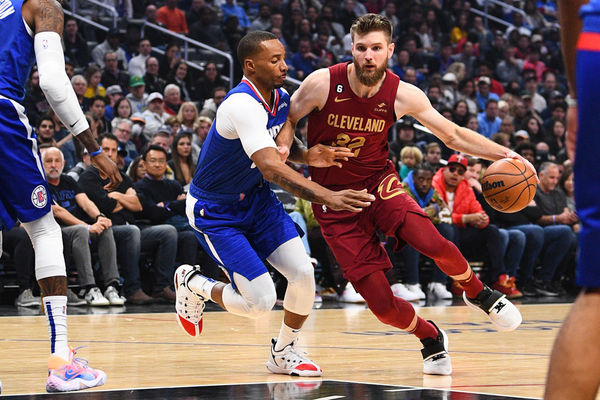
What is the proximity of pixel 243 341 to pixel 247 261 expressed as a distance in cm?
165

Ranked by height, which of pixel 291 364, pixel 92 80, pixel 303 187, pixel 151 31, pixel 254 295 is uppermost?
pixel 151 31

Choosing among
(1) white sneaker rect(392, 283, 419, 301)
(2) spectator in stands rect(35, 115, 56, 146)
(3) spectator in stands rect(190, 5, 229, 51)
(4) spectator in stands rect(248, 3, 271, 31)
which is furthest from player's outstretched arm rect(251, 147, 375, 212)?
(4) spectator in stands rect(248, 3, 271, 31)

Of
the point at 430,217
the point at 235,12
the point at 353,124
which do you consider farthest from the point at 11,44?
the point at 235,12

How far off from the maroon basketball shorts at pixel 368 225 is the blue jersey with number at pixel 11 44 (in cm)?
179

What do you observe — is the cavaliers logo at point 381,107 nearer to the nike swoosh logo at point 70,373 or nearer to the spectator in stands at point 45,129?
the nike swoosh logo at point 70,373

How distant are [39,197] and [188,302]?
4.56 feet

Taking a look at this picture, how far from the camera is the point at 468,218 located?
10.1 metres

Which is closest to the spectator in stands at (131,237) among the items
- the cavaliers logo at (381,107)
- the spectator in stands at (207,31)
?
the cavaliers logo at (381,107)

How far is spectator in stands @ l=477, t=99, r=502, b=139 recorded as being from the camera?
546 inches

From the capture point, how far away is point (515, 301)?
33.0ft

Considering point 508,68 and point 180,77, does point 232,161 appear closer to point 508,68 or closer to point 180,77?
point 180,77

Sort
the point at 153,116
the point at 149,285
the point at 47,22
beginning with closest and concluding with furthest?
the point at 47,22 → the point at 149,285 → the point at 153,116

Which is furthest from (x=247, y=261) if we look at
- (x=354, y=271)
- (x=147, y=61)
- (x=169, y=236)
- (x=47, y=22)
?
(x=147, y=61)

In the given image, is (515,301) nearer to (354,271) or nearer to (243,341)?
(243,341)
